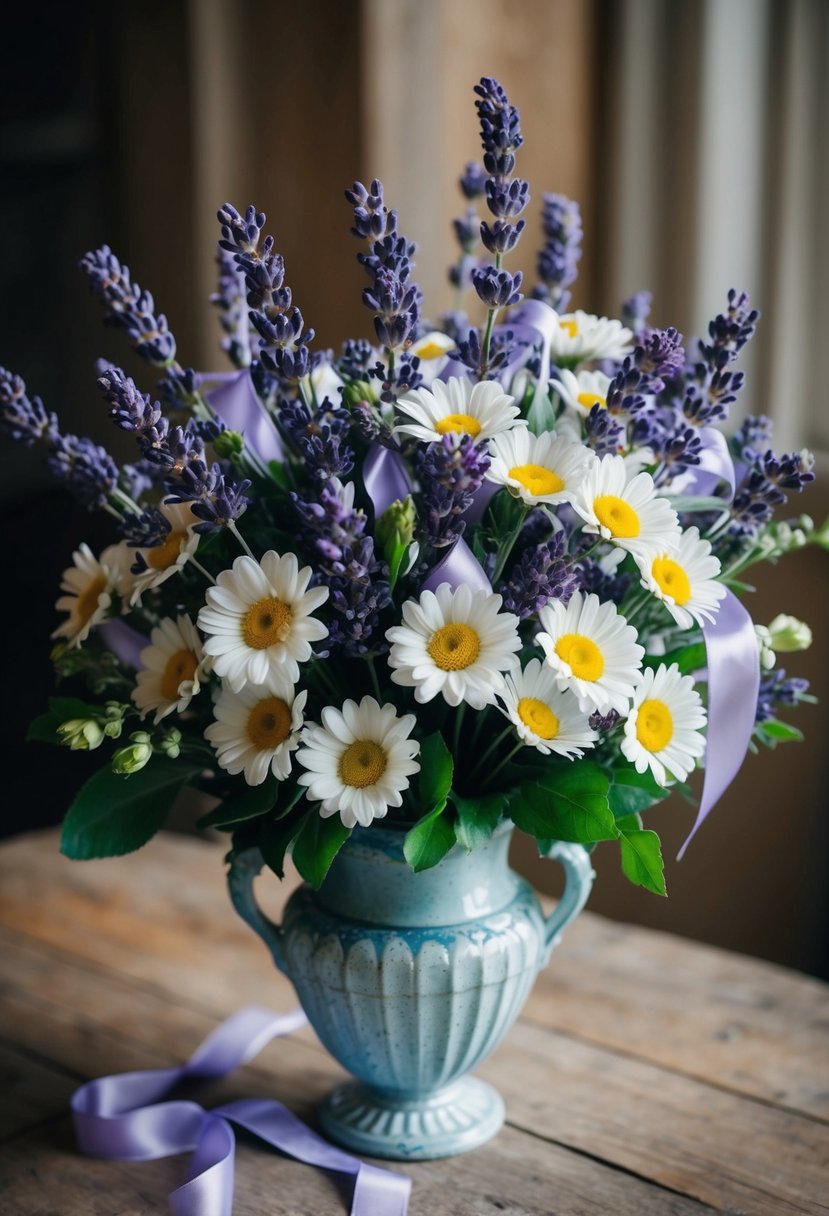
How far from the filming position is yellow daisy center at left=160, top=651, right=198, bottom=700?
0.77 m

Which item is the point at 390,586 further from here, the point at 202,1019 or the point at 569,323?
the point at 202,1019

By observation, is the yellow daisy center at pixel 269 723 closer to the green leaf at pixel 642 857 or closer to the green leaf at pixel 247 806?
the green leaf at pixel 247 806

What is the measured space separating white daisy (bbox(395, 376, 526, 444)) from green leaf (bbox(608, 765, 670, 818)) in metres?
0.25

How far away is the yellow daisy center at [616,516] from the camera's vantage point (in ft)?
2.29

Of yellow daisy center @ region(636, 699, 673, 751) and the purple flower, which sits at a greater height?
the purple flower

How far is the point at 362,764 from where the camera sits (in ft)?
2.36

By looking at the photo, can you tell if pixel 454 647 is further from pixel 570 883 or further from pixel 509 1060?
pixel 509 1060

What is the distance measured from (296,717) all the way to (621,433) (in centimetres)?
28

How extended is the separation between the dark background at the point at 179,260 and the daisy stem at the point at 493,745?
3.29 feet

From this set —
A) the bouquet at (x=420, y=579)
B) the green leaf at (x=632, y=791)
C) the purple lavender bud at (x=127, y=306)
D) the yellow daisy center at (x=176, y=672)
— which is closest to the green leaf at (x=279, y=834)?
the bouquet at (x=420, y=579)

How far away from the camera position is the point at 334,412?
0.75 meters

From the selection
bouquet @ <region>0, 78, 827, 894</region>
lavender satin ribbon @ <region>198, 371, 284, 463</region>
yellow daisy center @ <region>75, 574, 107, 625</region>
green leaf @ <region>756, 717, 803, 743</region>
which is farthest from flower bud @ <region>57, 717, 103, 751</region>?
green leaf @ <region>756, 717, 803, 743</region>

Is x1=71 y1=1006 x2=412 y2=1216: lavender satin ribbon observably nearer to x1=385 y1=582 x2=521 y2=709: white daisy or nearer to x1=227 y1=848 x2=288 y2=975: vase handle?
x1=227 y1=848 x2=288 y2=975: vase handle

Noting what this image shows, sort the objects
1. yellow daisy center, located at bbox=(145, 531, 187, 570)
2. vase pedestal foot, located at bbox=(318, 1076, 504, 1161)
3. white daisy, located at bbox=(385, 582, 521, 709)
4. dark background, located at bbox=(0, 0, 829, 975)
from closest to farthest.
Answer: white daisy, located at bbox=(385, 582, 521, 709) → yellow daisy center, located at bbox=(145, 531, 187, 570) → vase pedestal foot, located at bbox=(318, 1076, 504, 1161) → dark background, located at bbox=(0, 0, 829, 975)
